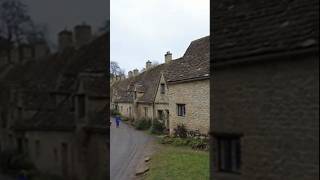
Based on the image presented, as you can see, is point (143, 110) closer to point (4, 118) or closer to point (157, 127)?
point (157, 127)

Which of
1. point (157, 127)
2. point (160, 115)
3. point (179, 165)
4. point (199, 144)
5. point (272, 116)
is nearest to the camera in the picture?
point (272, 116)

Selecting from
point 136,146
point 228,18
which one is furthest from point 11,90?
point 136,146

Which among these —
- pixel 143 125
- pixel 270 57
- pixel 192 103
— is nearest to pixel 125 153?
pixel 192 103

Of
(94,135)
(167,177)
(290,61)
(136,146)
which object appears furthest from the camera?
(136,146)

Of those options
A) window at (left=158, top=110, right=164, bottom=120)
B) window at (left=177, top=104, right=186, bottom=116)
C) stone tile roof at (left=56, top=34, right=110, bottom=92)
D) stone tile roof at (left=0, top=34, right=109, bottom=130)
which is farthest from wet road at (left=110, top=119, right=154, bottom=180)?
stone tile roof at (left=56, top=34, right=110, bottom=92)

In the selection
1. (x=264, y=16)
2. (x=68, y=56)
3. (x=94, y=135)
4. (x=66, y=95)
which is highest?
(x=264, y=16)

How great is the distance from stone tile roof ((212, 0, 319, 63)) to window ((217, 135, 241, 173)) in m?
0.72

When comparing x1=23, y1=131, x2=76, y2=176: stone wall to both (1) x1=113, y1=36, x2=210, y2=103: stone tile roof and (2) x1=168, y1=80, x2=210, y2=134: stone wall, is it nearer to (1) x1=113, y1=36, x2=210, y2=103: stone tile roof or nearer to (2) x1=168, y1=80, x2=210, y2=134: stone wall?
(2) x1=168, y1=80, x2=210, y2=134: stone wall

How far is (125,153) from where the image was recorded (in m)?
8.41

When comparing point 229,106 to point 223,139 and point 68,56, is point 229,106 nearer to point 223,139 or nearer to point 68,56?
point 223,139

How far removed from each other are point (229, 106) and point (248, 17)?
0.83 metres

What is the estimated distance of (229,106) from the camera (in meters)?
3.12

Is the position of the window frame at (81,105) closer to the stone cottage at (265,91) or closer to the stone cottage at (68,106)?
the stone cottage at (68,106)

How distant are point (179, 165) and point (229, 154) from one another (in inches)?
150
